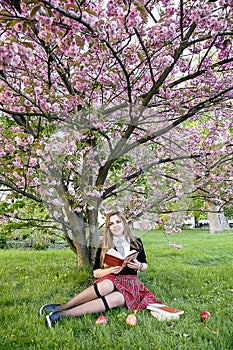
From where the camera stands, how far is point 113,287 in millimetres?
2928

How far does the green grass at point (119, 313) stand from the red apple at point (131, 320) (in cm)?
4

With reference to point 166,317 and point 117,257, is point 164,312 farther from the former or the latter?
point 117,257

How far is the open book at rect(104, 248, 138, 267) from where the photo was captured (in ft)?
9.86

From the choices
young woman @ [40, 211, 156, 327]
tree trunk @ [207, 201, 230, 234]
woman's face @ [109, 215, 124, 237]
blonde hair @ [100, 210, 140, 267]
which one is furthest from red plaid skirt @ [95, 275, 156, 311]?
tree trunk @ [207, 201, 230, 234]

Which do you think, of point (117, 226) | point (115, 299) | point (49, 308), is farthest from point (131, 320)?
point (117, 226)

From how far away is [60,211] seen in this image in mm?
3723

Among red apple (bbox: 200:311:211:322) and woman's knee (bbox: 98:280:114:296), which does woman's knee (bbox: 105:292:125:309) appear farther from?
red apple (bbox: 200:311:211:322)

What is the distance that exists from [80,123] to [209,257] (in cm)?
390

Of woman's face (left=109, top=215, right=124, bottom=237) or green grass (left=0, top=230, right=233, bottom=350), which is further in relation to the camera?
woman's face (left=109, top=215, right=124, bottom=237)

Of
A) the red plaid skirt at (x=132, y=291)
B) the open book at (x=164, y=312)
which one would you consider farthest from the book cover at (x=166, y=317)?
the red plaid skirt at (x=132, y=291)

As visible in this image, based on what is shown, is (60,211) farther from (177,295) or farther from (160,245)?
(160,245)

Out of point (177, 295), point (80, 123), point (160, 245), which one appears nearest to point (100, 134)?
point (80, 123)

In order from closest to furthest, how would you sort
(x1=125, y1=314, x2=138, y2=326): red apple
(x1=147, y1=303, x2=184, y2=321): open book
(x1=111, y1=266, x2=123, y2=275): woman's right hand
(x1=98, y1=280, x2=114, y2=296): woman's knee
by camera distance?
(x1=125, y1=314, x2=138, y2=326): red apple
(x1=147, y1=303, x2=184, y2=321): open book
(x1=98, y1=280, x2=114, y2=296): woman's knee
(x1=111, y1=266, x2=123, y2=275): woman's right hand

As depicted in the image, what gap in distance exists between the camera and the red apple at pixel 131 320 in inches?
99.1
